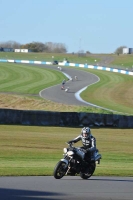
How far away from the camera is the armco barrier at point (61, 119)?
32.3 m

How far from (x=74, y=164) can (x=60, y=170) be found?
1.57 ft

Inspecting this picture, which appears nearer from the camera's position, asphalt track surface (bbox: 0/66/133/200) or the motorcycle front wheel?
asphalt track surface (bbox: 0/66/133/200)

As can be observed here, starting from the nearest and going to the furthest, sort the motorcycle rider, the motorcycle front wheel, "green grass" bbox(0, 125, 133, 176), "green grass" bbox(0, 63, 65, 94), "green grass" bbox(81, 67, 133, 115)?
the motorcycle front wheel < the motorcycle rider < "green grass" bbox(0, 125, 133, 176) < "green grass" bbox(81, 67, 133, 115) < "green grass" bbox(0, 63, 65, 94)

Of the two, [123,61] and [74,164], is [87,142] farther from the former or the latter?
[123,61]

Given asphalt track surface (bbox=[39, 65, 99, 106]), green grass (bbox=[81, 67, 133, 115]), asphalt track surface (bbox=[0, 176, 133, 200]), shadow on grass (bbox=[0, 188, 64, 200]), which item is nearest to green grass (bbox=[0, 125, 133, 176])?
asphalt track surface (bbox=[0, 176, 133, 200])

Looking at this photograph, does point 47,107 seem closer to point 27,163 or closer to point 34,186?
point 27,163

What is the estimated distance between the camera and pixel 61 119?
33.4m

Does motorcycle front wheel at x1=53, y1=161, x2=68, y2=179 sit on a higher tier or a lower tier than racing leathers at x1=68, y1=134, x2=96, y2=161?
lower

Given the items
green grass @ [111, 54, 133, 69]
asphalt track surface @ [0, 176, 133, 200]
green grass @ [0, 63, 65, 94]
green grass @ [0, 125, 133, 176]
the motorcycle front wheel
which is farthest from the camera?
green grass @ [111, 54, 133, 69]

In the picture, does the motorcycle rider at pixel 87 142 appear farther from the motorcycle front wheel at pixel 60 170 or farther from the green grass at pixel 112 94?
the green grass at pixel 112 94

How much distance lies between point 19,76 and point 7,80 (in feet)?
20.8

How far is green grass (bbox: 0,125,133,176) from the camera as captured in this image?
59.1ft

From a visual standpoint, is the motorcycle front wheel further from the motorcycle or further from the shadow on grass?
the shadow on grass

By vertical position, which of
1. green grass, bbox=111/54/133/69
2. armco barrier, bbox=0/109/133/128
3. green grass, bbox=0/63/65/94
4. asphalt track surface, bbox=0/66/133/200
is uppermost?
asphalt track surface, bbox=0/66/133/200
